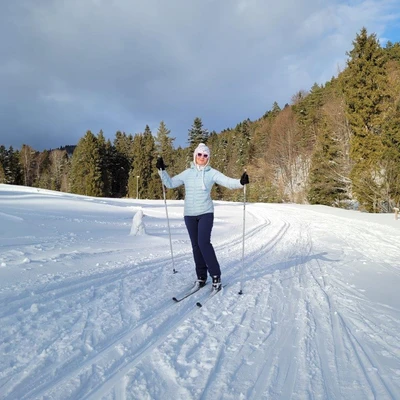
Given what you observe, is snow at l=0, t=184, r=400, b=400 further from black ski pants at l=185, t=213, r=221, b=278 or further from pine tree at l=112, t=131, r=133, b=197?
pine tree at l=112, t=131, r=133, b=197

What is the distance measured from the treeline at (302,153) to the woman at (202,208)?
19160 millimetres

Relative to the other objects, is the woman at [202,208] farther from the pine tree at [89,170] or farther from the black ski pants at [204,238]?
the pine tree at [89,170]

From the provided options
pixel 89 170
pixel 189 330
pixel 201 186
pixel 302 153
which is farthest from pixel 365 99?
pixel 89 170

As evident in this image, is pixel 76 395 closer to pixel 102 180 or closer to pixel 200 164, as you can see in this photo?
pixel 200 164

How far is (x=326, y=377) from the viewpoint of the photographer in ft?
6.97

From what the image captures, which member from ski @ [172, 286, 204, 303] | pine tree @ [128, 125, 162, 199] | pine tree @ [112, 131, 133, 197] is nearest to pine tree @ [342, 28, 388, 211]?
ski @ [172, 286, 204, 303]

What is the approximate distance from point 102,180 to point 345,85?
138 feet

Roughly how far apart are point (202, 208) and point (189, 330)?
5.74 ft

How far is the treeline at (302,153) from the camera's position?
901 inches

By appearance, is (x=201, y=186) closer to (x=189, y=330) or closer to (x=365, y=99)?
(x=189, y=330)

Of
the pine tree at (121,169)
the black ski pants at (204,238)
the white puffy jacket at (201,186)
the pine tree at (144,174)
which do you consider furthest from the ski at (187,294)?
the pine tree at (121,169)

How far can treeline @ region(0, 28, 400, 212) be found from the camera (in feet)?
75.1

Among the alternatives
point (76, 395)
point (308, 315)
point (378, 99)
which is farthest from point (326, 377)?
point (378, 99)

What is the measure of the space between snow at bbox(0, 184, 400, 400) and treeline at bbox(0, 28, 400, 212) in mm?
18794
